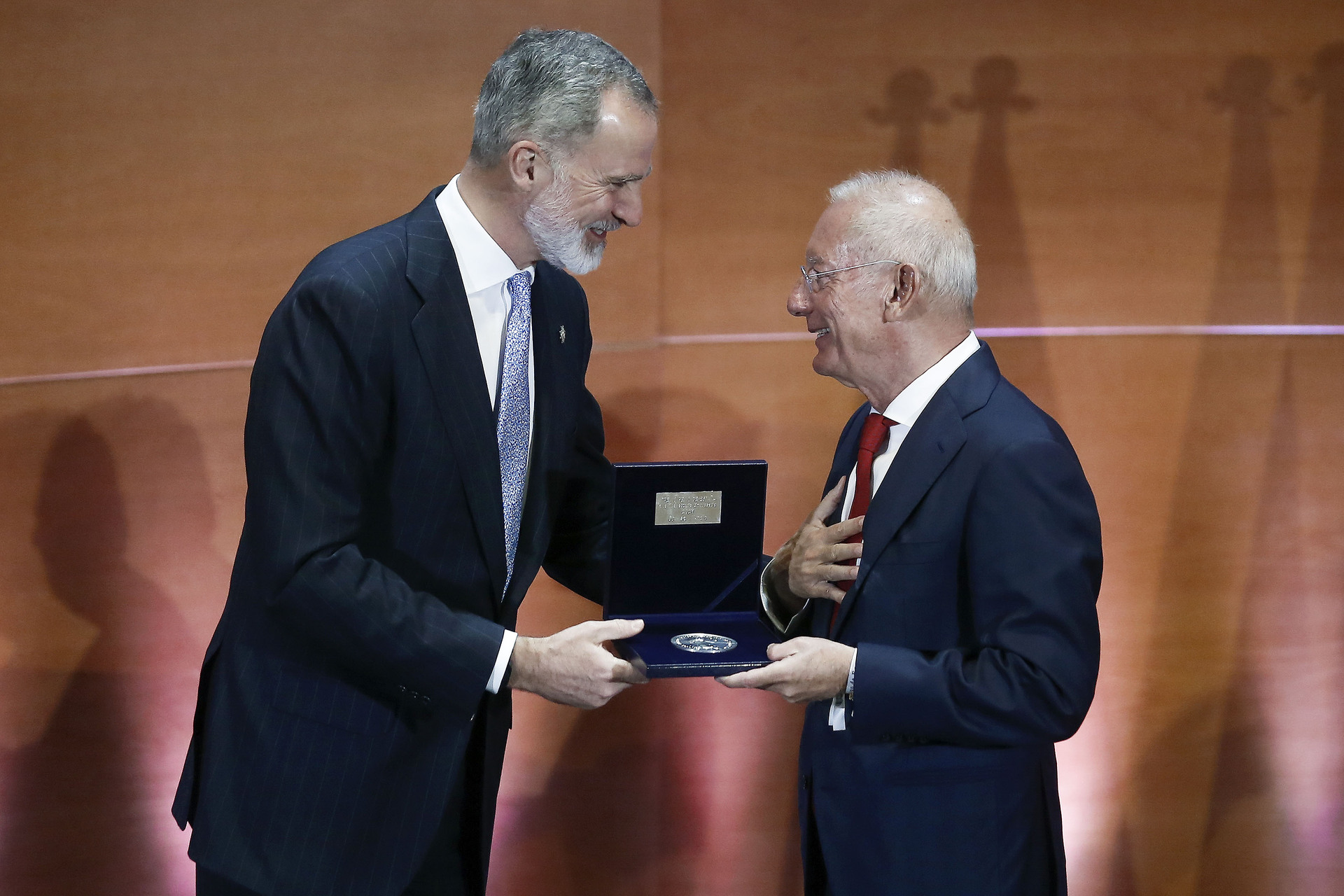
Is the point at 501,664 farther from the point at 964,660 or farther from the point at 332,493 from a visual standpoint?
the point at 964,660

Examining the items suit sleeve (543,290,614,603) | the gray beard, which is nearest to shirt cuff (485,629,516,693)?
suit sleeve (543,290,614,603)

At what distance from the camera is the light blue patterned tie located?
73.6 inches

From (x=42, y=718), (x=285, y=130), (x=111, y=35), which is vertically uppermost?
(x=111, y=35)

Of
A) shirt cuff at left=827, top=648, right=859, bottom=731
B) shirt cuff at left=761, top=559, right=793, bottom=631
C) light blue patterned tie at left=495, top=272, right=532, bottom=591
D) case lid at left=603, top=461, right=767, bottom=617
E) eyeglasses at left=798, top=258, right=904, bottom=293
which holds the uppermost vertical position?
eyeglasses at left=798, top=258, right=904, bottom=293

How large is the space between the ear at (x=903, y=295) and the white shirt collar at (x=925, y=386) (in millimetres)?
93

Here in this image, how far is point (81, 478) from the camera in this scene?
2.52 metres

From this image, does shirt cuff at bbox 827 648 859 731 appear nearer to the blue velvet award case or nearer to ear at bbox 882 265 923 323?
the blue velvet award case

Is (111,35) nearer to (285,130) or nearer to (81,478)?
(285,130)

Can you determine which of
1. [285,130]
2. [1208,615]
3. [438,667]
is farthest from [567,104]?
[1208,615]

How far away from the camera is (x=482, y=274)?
1854 mm

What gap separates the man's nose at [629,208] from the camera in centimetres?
187

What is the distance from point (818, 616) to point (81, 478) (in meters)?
1.62

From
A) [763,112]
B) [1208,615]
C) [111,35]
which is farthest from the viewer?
[1208,615]

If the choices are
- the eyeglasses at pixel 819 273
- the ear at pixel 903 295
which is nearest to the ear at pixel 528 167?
the eyeglasses at pixel 819 273
